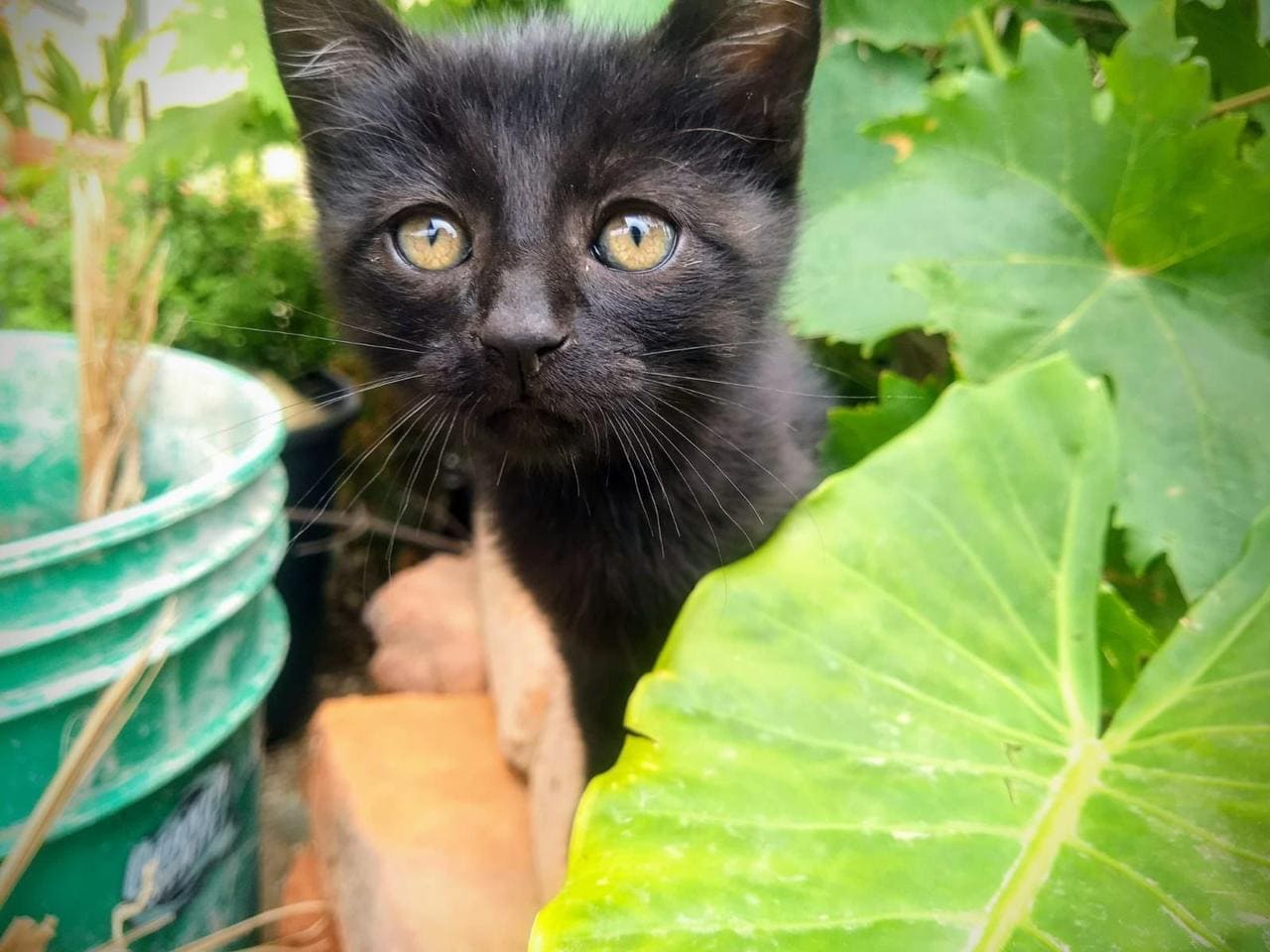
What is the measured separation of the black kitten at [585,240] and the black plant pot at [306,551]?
0.42 metres

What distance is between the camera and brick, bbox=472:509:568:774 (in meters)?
1.10

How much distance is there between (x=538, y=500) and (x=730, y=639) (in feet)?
0.99

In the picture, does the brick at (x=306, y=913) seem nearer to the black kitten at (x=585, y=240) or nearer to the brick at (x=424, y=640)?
the brick at (x=424, y=640)

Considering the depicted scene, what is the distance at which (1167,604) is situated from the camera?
777 millimetres

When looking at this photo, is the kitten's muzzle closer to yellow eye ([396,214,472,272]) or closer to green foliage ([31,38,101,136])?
yellow eye ([396,214,472,272])

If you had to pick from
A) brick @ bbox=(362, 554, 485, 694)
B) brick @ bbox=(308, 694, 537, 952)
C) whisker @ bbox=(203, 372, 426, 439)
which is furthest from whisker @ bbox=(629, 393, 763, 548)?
brick @ bbox=(362, 554, 485, 694)

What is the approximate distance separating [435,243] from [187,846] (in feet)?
1.55

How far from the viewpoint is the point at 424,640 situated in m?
1.35

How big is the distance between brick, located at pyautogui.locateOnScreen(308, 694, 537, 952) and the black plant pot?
1.8 inches

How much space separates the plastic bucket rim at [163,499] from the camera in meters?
0.50

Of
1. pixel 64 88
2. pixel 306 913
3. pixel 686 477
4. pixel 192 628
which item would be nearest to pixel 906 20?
pixel 686 477

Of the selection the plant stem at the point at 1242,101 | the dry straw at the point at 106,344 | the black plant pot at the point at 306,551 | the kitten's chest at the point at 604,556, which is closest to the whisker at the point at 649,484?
the kitten's chest at the point at 604,556

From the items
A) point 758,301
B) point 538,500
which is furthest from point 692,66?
point 538,500

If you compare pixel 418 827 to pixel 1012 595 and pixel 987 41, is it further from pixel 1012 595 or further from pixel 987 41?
pixel 987 41
